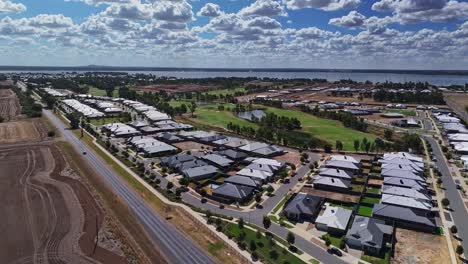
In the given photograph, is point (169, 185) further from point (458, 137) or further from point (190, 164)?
point (458, 137)

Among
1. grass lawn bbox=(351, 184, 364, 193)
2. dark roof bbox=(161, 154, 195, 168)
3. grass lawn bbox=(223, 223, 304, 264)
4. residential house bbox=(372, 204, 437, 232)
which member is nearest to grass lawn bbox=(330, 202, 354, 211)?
residential house bbox=(372, 204, 437, 232)

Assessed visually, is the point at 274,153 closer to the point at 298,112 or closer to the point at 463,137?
the point at 463,137

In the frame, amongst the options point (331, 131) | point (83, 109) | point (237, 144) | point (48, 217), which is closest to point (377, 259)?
point (48, 217)

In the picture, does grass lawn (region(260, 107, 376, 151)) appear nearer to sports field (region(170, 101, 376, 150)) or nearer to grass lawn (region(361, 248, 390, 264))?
sports field (region(170, 101, 376, 150))

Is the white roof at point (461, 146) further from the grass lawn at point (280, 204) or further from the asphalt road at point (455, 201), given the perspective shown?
the grass lawn at point (280, 204)

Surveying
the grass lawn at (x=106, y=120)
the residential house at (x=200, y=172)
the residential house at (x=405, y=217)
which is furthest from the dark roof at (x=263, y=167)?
the grass lawn at (x=106, y=120)

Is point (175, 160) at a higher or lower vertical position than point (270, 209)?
higher

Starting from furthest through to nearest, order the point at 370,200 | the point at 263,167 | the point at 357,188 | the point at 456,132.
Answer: the point at 456,132 → the point at 263,167 → the point at 357,188 → the point at 370,200
